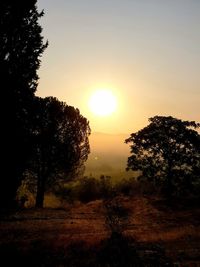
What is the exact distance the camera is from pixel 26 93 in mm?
24266

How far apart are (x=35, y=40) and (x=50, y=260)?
1474cm

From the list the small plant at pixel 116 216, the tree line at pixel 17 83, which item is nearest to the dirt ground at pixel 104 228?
the small plant at pixel 116 216

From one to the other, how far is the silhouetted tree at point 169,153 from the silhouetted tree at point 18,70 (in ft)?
51.7

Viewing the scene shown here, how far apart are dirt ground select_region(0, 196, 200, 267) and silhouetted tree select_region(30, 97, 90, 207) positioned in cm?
779

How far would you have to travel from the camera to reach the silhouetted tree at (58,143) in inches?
1547

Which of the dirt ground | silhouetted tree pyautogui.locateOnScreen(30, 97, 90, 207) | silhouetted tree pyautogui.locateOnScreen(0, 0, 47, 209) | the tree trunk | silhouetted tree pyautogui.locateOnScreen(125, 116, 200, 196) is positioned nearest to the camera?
the dirt ground

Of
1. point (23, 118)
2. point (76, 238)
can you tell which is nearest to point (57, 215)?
point (23, 118)

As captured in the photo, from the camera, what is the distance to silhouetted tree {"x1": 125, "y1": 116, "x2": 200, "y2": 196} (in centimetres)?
3688

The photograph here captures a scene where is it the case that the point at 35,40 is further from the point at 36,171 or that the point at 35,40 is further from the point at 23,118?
the point at 36,171

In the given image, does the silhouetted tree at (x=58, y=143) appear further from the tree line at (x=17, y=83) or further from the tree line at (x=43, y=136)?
the tree line at (x=17, y=83)

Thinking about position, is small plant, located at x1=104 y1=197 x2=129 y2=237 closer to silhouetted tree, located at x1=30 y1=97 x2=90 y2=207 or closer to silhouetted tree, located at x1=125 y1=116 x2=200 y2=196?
silhouetted tree, located at x1=125 y1=116 x2=200 y2=196

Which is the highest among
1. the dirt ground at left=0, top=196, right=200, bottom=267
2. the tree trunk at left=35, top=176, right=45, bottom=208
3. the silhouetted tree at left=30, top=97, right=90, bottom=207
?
the silhouetted tree at left=30, top=97, right=90, bottom=207

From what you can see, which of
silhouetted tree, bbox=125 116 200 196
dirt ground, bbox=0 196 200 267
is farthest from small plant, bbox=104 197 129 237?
silhouetted tree, bbox=125 116 200 196

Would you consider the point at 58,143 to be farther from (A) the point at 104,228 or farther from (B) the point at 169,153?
(A) the point at 104,228
